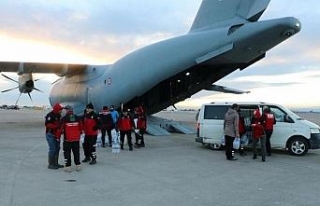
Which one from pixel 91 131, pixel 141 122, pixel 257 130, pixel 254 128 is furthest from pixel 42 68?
pixel 257 130

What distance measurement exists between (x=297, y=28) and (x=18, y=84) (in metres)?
19.1

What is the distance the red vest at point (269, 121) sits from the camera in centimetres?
1236

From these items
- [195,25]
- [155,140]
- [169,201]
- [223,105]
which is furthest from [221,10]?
[169,201]

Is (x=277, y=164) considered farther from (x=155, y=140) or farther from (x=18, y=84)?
(x=18, y=84)

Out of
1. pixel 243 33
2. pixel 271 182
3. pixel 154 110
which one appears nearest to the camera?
pixel 271 182

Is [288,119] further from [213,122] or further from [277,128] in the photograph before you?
[213,122]

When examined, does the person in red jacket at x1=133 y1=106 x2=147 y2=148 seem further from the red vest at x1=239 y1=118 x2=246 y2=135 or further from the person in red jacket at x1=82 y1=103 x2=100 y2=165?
the person in red jacket at x1=82 y1=103 x2=100 y2=165

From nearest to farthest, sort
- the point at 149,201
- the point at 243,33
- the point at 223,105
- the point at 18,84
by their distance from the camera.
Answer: the point at 149,201 → the point at 223,105 → the point at 243,33 → the point at 18,84

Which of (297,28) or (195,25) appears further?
(195,25)

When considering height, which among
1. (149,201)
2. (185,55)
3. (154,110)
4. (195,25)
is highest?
(195,25)

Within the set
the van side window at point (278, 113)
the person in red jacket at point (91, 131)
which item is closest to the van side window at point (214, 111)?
the van side window at point (278, 113)

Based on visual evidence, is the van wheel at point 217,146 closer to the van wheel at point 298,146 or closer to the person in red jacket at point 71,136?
the van wheel at point 298,146

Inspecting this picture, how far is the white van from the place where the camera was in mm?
12969

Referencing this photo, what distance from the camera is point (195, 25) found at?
754 inches
